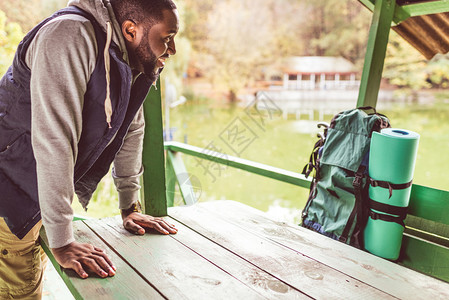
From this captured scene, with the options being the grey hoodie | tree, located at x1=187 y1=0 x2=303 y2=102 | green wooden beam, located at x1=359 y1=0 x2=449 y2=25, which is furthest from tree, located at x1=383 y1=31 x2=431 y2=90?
the grey hoodie

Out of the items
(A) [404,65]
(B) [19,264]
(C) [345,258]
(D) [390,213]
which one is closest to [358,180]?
(D) [390,213]

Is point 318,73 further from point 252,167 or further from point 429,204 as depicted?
point 429,204

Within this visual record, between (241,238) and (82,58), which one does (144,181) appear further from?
(82,58)

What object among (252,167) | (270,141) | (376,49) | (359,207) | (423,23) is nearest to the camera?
(359,207)

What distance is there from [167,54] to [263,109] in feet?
61.1

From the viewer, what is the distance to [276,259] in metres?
1.28

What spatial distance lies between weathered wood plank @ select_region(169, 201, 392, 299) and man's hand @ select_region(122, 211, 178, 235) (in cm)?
12

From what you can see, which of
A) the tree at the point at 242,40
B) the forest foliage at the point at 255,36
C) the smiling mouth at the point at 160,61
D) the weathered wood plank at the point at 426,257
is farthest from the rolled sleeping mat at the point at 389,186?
the tree at the point at 242,40

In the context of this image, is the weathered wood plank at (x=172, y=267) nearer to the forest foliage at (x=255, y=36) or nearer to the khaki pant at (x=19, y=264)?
the khaki pant at (x=19, y=264)

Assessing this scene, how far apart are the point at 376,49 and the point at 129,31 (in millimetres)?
1904

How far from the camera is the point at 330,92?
18672mm

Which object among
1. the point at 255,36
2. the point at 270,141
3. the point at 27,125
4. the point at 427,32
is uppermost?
the point at 255,36

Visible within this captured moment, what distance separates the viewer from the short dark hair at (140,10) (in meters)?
1.21

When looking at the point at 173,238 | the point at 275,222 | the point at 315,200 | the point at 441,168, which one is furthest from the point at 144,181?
the point at 441,168
